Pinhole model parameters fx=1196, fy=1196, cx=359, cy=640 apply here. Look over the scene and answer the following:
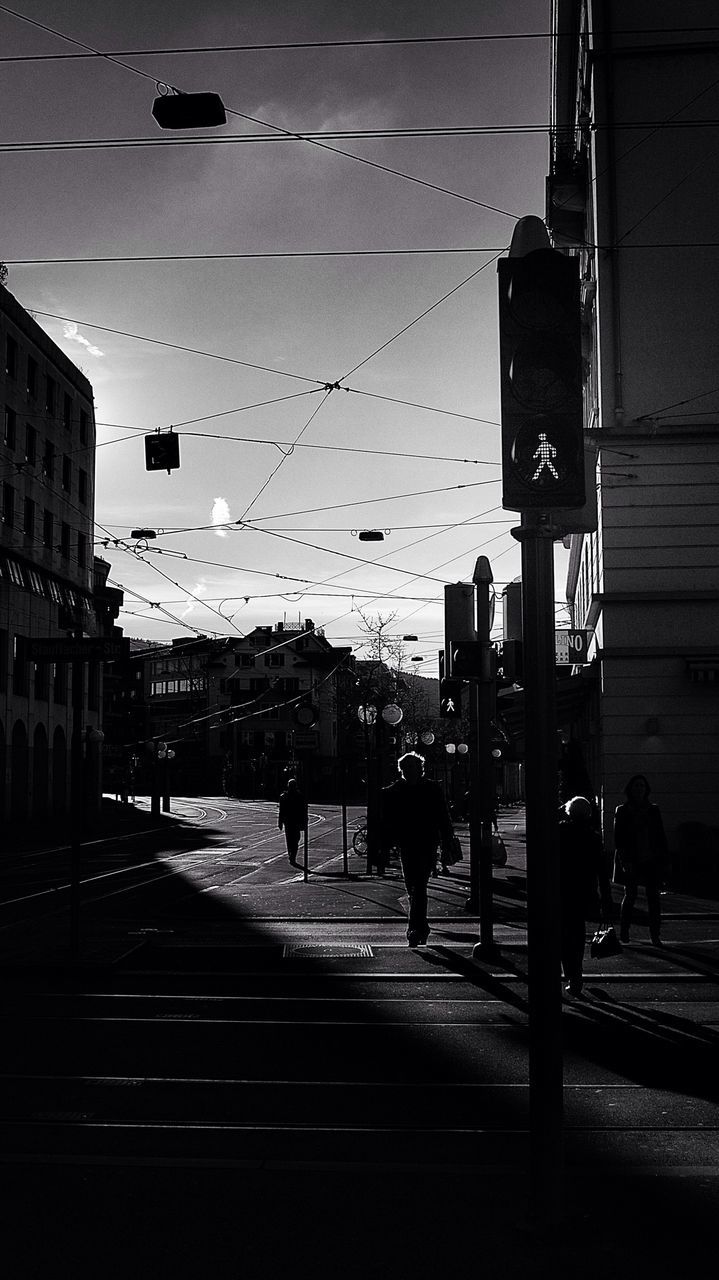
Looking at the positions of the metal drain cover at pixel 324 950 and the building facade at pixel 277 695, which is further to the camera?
the building facade at pixel 277 695

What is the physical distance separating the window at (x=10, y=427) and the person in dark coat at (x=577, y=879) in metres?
40.2

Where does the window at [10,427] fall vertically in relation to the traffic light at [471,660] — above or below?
above

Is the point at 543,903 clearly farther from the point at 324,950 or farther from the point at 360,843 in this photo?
the point at 360,843

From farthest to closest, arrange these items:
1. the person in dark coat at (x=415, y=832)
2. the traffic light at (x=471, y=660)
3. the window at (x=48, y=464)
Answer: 1. the window at (x=48, y=464)
2. the traffic light at (x=471, y=660)
3. the person in dark coat at (x=415, y=832)

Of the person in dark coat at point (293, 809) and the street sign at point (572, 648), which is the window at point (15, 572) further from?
the street sign at point (572, 648)

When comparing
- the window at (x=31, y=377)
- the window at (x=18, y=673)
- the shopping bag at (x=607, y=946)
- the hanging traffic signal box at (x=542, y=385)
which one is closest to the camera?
the hanging traffic signal box at (x=542, y=385)

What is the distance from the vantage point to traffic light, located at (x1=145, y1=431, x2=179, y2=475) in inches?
834

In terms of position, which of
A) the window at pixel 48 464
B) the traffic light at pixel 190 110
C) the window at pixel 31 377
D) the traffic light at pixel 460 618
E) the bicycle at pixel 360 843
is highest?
the window at pixel 31 377

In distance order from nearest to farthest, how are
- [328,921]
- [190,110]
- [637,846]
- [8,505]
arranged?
[190,110], [637,846], [328,921], [8,505]

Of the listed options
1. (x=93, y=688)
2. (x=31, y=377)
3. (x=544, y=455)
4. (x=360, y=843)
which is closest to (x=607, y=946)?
(x=544, y=455)

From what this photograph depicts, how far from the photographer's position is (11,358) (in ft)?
154

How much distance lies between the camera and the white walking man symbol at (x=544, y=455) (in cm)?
433

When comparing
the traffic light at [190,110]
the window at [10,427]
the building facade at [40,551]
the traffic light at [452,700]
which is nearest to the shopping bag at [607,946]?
the traffic light at [190,110]

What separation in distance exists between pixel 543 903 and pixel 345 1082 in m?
3.22
